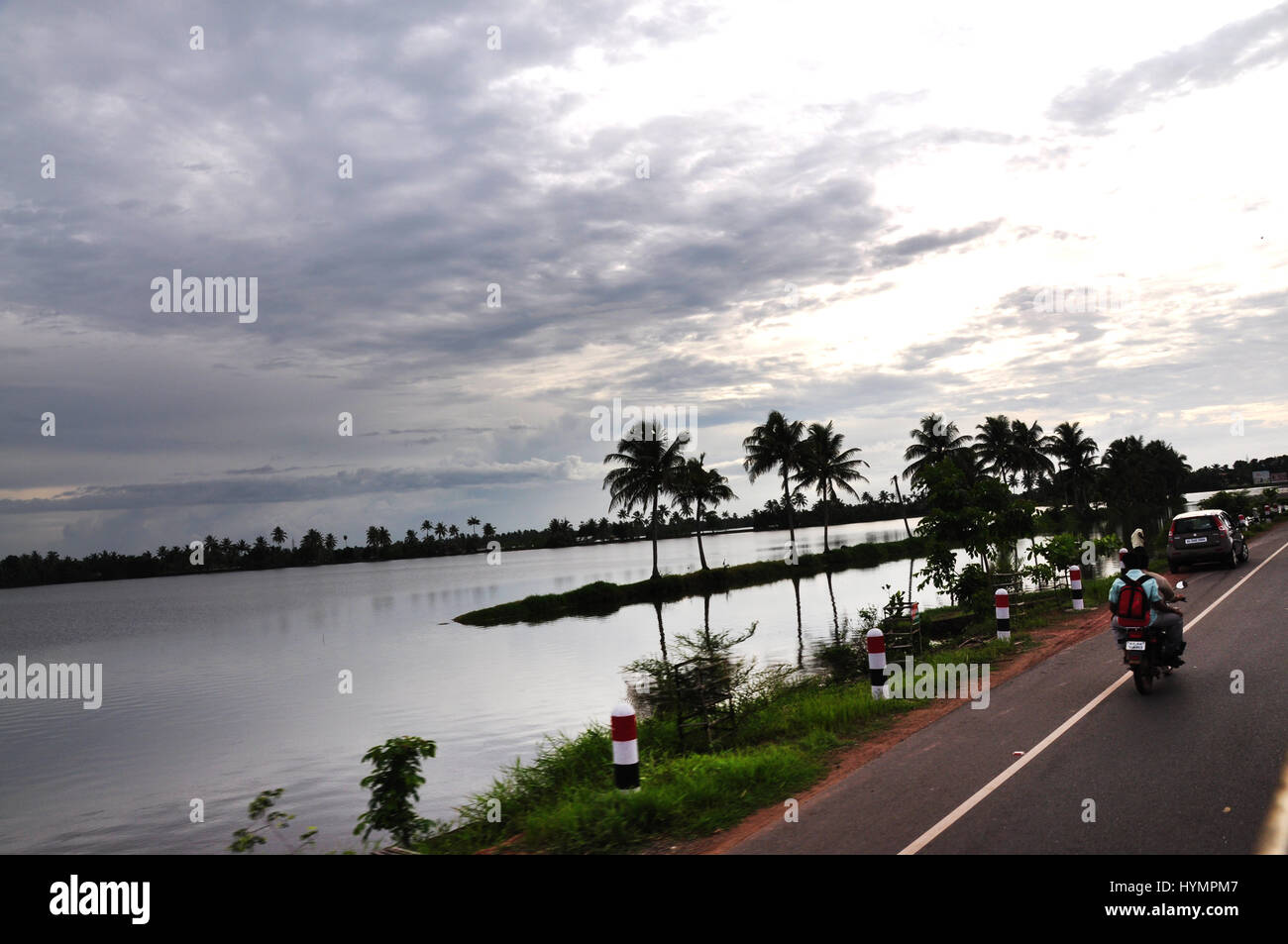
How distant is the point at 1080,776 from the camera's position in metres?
6.88

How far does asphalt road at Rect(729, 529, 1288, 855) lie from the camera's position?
554 cm

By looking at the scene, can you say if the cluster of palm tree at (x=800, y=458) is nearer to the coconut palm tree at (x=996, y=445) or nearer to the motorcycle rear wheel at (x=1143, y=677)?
the coconut palm tree at (x=996, y=445)

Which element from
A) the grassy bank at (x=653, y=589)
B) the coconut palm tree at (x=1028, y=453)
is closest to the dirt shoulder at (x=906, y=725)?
the grassy bank at (x=653, y=589)

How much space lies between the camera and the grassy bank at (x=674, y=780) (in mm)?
7051

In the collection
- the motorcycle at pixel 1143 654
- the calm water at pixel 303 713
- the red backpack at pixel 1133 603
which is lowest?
the calm water at pixel 303 713

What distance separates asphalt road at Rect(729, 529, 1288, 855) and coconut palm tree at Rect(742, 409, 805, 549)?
54082 mm

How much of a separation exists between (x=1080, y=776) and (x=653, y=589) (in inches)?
1903

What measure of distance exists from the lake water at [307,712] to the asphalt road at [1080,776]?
6937 millimetres

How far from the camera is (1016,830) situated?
18.8ft

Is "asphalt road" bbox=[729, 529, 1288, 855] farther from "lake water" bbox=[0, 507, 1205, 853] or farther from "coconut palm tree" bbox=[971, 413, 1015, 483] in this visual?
"coconut palm tree" bbox=[971, 413, 1015, 483]

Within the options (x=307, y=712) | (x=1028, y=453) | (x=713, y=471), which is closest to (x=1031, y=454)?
(x=1028, y=453)

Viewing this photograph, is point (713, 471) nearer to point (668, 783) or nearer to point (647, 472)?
point (647, 472)

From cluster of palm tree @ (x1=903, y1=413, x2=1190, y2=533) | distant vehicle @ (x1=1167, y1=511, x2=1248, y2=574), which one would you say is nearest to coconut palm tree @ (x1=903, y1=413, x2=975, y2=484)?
cluster of palm tree @ (x1=903, y1=413, x2=1190, y2=533)
